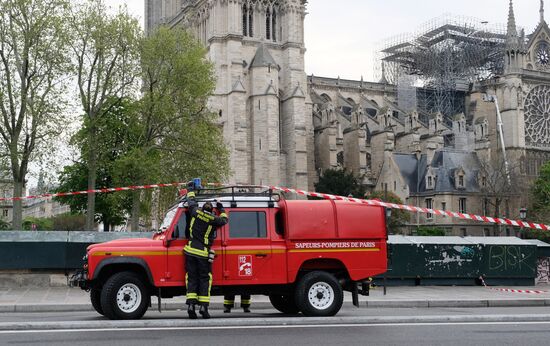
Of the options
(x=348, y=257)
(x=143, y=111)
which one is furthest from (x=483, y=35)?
(x=348, y=257)

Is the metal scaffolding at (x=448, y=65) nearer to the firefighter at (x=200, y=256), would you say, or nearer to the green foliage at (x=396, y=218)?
the green foliage at (x=396, y=218)

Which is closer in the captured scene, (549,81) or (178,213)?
(178,213)

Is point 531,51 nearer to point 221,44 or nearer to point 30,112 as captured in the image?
point 221,44

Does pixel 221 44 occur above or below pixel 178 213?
above

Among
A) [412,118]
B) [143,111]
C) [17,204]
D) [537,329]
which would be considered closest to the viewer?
[537,329]

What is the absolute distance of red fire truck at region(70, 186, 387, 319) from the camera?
12320 mm

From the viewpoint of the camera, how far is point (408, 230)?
6047cm

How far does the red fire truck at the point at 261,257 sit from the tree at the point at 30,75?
1803 centimetres

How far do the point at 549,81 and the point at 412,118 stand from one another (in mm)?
17301

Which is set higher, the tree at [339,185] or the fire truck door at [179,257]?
the tree at [339,185]

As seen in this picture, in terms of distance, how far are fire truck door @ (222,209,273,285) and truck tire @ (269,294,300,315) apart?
3.28ft

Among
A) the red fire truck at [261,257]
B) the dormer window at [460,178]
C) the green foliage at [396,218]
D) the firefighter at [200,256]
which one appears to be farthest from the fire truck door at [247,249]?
the dormer window at [460,178]

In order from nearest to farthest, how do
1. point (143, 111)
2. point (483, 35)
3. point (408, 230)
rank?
point (143, 111) → point (408, 230) → point (483, 35)

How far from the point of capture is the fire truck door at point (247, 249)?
1273 cm
